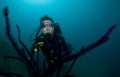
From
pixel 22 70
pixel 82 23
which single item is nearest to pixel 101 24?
pixel 82 23

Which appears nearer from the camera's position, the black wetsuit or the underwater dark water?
the black wetsuit

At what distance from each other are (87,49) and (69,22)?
55.0 metres

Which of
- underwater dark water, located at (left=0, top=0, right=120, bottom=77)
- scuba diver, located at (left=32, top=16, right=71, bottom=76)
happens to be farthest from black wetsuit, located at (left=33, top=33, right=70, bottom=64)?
underwater dark water, located at (left=0, top=0, right=120, bottom=77)

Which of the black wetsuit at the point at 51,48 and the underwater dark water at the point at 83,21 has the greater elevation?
the underwater dark water at the point at 83,21

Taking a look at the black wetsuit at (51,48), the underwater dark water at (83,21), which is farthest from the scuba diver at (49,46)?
the underwater dark water at (83,21)

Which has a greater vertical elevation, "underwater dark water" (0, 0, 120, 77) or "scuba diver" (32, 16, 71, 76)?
"underwater dark water" (0, 0, 120, 77)

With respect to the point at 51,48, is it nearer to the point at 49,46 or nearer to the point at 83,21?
the point at 49,46

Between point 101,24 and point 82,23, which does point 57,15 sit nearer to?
point 82,23

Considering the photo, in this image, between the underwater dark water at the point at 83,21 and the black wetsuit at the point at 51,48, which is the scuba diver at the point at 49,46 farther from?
the underwater dark water at the point at 83,21

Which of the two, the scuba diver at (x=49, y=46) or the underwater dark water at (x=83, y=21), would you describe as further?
the underwater dark water at (x=83, y=21)

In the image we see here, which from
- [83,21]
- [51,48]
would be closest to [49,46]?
[51,48]

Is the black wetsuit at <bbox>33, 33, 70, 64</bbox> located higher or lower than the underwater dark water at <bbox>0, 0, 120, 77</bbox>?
lower

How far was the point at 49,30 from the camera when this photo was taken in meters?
5.73

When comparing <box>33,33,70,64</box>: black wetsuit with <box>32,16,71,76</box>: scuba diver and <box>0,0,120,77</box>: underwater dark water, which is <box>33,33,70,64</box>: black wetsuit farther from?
<box>0,0,120,77</box>: underwater dark water
